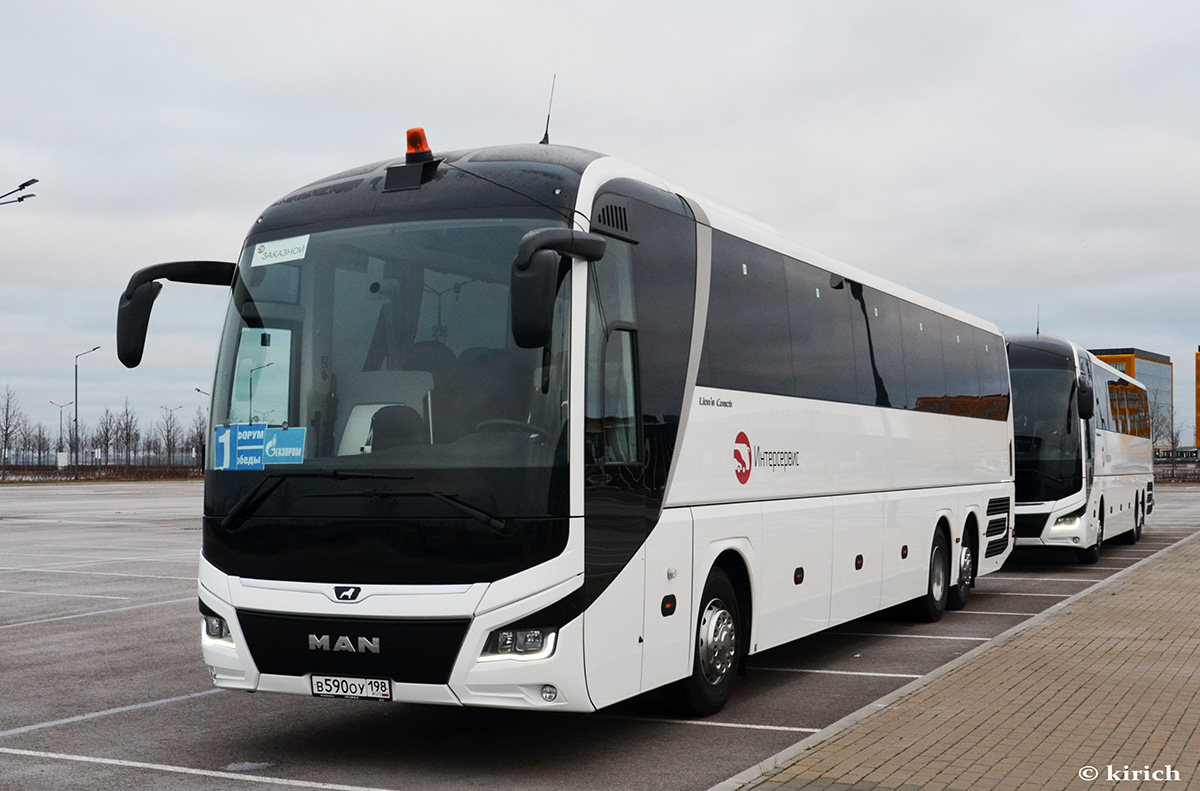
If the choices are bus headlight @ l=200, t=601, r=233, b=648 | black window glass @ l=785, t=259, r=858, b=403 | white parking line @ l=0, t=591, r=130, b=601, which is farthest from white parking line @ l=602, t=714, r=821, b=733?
white parking line @ l=0, t=591, r=130, b=601

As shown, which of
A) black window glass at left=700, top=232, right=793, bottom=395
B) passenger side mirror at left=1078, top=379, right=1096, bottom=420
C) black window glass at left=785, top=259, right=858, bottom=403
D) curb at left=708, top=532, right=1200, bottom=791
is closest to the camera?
curb at left=708, top=532, right=1200, bottom=791

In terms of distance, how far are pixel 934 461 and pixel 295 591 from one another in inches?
341

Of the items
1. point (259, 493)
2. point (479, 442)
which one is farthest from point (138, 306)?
point (479, 442)

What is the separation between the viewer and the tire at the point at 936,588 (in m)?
13.8

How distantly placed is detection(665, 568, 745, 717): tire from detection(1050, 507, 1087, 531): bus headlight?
12.9 meters

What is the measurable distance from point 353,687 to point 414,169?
9.72ft

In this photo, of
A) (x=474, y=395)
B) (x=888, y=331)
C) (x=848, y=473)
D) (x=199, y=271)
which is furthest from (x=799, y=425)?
(x=199, y=271)

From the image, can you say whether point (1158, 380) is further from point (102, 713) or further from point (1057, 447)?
point (102, 713)

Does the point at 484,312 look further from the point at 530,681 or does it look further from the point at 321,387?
the point at 530,681

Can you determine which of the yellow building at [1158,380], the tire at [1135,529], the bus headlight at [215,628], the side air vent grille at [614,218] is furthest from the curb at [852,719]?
the yellow building at [1158,380]

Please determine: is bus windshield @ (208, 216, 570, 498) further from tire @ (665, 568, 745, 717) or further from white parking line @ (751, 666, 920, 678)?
white parking line @ (751, 666, 920, 678)

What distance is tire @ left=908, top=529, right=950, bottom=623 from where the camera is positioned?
1384 cm

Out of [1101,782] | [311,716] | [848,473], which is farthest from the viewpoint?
[848,473]

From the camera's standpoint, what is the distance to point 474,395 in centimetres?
688
